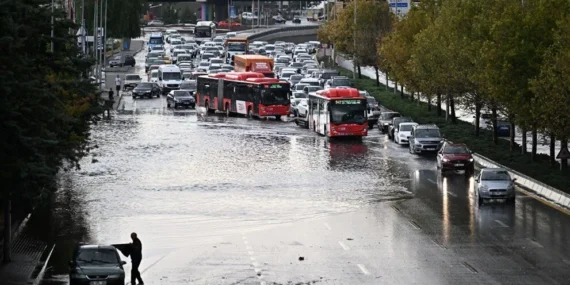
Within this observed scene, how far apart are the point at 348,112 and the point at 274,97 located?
13.1 m

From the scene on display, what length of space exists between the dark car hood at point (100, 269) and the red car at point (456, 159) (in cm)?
2750

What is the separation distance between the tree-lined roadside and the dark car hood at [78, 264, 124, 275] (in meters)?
22.1

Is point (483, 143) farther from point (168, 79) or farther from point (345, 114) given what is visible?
point (168, 79)

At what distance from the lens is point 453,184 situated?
180 feet

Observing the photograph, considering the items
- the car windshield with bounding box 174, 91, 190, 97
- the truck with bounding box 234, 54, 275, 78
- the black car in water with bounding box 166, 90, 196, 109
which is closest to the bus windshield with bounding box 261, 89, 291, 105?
the black car in water with bounding box 166, 90, 196, 109

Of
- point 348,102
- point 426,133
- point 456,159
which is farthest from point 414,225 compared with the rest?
point 348,102

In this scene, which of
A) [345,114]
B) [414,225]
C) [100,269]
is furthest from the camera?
[345,114]

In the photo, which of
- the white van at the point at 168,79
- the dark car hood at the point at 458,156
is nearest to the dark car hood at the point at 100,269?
the dark car hood at the point at 458,156

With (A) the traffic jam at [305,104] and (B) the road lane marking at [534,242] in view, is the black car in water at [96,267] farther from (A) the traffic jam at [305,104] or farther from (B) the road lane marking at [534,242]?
(A) the traffic jam at [305,104]

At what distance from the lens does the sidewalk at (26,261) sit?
3478 cm

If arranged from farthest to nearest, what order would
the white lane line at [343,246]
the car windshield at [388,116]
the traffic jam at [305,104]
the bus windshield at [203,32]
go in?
the bus windshield at [203,32]
the car windshield at [388,116]
the traffic jam at [305,104]
the white lane line at [343,246]

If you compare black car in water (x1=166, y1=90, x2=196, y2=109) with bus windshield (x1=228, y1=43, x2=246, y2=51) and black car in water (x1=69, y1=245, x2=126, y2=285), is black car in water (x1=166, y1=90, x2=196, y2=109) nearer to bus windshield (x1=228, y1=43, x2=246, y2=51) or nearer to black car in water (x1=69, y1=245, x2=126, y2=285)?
bus windshield (x1=228, y1=43, x2=246, y2=51)

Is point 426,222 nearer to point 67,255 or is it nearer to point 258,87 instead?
point 67,255

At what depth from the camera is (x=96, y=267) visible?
33.0 meters
